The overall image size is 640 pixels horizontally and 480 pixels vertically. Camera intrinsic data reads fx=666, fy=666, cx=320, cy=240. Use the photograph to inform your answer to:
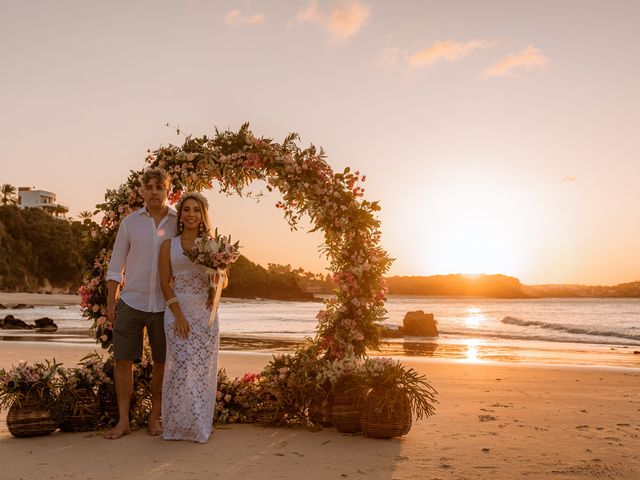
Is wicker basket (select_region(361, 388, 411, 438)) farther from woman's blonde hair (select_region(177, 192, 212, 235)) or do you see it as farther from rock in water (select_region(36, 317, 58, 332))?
rock in water (select_region(36, 317, 58, 332))

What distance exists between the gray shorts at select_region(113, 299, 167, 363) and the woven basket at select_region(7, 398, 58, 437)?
1.01 meters

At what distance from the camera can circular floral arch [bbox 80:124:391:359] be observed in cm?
789

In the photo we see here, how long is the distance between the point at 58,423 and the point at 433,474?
3.96 m

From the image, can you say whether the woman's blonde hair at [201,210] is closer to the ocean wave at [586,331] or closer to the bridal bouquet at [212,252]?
the bridal bouquet at [212,252]

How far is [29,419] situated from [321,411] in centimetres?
303

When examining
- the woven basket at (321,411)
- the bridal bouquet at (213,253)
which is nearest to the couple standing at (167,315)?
the bridal bouquet at (213,253)

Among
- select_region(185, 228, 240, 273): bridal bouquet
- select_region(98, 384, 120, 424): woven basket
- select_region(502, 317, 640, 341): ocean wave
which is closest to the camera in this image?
select_region(185, 228, 240, 273): bridal bouquet

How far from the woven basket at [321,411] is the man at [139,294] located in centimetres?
165

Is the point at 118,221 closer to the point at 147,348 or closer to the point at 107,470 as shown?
the point at 147,348

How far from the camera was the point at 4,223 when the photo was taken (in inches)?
3221

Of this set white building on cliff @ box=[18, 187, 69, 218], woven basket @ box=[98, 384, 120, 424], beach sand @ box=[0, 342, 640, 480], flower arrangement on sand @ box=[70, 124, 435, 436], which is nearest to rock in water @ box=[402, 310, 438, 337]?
beach sand @ box=[0, 342, 640, 480]

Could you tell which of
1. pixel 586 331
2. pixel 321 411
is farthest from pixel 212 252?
pixel 586 331

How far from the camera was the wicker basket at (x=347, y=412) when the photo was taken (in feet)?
23.0

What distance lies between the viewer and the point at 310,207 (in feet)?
26.4
